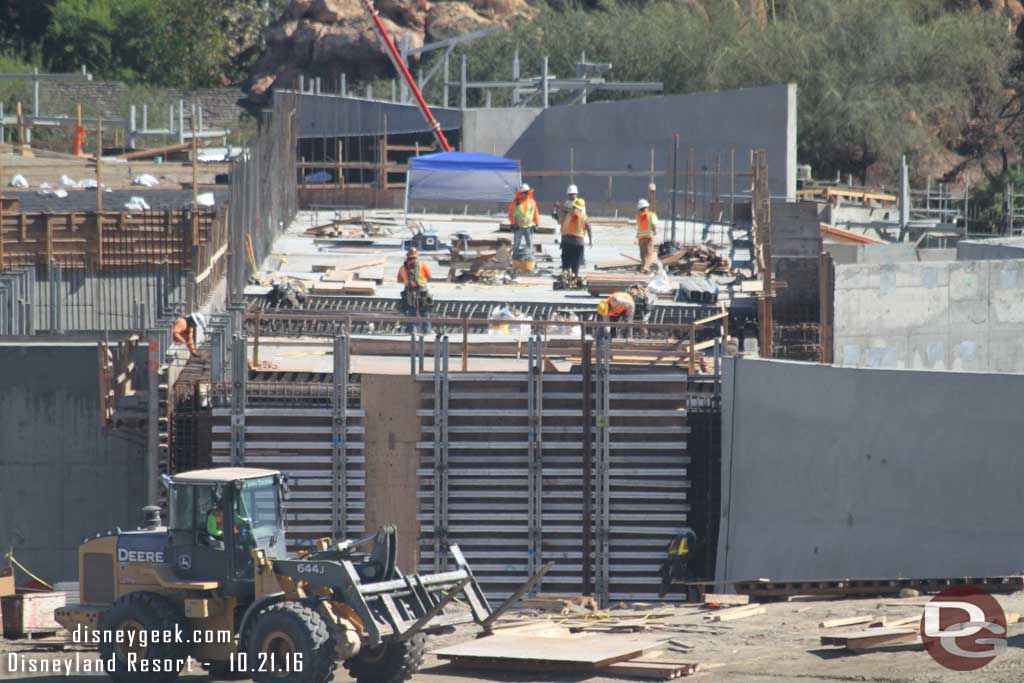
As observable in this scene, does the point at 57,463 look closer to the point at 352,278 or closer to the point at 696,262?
the point at 352,278

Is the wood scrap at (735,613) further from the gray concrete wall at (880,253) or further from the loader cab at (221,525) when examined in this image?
the gray concrete wall at (880,253)

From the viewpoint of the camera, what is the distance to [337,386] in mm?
19938

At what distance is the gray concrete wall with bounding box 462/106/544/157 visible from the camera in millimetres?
45656

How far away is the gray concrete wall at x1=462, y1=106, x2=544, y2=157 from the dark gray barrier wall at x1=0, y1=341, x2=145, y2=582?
25.8m

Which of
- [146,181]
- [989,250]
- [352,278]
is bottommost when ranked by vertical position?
[352,278]

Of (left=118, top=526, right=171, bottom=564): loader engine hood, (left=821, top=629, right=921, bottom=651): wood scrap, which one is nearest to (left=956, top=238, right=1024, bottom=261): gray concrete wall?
(left=821, top=629, right=921, bottom=651): wood scrap

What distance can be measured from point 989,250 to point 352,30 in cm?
4409

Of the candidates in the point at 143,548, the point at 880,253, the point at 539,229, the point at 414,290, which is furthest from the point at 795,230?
the point at 143,548

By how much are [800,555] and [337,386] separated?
18.8ft

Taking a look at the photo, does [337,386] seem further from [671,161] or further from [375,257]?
[671,161]

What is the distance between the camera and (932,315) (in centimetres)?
2375

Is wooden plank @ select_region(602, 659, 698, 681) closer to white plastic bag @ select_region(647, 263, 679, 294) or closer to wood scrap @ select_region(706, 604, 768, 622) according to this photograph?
wood scrap @ select_region(706, 604, 768, 622)

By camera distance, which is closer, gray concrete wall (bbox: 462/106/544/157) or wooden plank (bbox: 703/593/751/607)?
wooden plank (bbox: 703/593/751/607)

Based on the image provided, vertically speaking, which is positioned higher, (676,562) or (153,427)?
(153,427)
